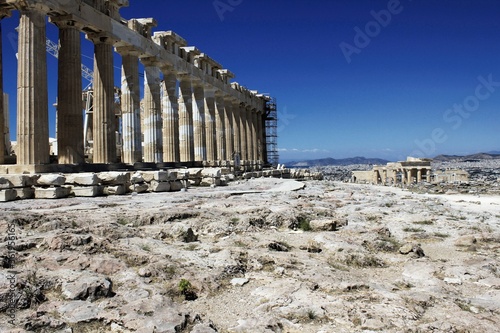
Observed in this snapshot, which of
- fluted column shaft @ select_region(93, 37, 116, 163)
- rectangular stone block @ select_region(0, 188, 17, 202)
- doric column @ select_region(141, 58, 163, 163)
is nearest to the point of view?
rectangular stone block @ select_region(0, 188, 17, 202)

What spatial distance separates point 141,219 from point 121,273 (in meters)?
3.84

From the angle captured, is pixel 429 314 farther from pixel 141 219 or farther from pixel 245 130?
pixel 245 130

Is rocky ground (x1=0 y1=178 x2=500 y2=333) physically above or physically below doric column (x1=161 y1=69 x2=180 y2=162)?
below

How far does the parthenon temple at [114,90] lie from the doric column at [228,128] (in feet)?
2.25

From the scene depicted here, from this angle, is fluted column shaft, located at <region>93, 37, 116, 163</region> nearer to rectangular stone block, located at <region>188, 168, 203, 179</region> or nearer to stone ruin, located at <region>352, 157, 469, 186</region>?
rectangular stone block, located at <region>188, 168, 203, 179</region>

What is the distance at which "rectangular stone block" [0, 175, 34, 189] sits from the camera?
1322 centimetres

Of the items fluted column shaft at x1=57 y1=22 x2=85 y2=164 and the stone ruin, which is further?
the stone ruin

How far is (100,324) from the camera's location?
15.0ft

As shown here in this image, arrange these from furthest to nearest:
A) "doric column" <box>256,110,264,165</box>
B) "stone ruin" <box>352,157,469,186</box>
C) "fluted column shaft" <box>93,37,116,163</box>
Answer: "doric column" <box>256,110,264,165</box>, "stone ruin" <box>352,157,469,186</box>, "fluted column shaft" <box>93,37,116,163</box>

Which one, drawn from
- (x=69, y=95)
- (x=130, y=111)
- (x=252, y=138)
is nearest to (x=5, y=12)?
(x=69, y=95)

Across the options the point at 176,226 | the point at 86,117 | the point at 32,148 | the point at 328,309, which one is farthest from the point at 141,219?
the point at 86,117

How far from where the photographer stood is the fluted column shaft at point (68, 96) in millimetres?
18562

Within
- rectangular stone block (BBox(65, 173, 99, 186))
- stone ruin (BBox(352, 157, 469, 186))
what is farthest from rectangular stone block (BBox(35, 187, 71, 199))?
stone ruin (BBox(352, 157, 469, 186))

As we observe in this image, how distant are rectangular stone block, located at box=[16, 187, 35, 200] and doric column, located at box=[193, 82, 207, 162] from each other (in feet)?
66.3
